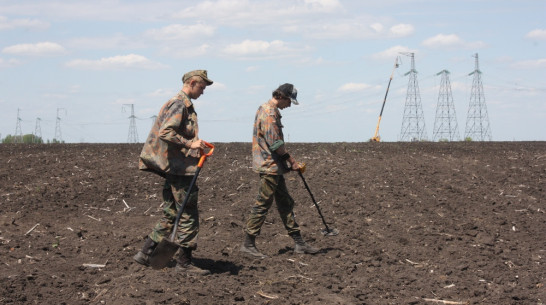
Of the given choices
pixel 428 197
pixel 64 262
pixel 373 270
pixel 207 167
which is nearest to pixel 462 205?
pixel 428 197

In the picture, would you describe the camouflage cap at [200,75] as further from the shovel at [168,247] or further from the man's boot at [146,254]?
the man's boot at [146,254]

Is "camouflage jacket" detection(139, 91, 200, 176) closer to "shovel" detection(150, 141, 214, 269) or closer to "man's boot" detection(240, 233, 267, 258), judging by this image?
"shovel" detection(150, 141, 214, 269)

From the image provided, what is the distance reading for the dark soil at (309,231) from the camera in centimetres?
717

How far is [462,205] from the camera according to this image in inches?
453

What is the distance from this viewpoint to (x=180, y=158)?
23.7 feet

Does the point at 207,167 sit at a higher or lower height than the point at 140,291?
higher

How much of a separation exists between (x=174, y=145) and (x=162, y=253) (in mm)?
1092

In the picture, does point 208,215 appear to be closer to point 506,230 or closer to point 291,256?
point 291,256

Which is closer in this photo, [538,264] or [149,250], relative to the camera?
[149,250]

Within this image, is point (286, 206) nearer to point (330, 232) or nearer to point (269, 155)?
point (269, 155)

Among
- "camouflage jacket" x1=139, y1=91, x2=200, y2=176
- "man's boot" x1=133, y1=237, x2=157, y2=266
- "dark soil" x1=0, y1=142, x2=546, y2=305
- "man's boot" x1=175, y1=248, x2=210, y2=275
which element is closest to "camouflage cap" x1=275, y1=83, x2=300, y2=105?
"camouflage jacket" x1=139, y1=91, x2=200, y2=176

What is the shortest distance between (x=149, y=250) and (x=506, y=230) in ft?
17.8

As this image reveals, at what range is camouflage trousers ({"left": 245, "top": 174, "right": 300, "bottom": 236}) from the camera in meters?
8.50

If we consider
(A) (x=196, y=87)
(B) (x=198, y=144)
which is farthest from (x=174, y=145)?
(A) (x=196, y=87)
